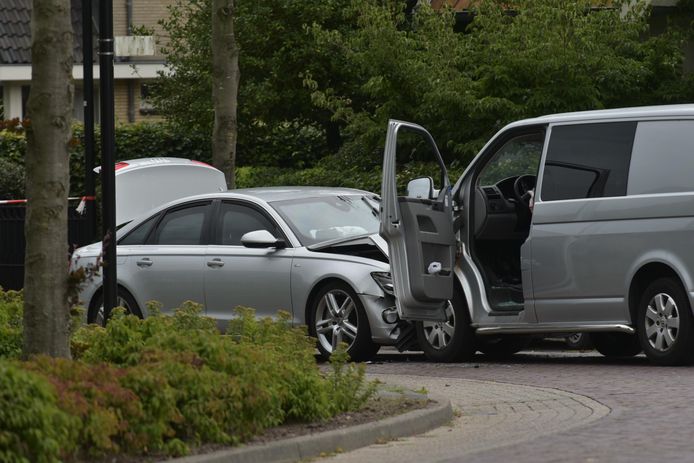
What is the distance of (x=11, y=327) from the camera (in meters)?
11.4

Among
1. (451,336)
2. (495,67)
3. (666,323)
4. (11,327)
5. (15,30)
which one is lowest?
(451,336)

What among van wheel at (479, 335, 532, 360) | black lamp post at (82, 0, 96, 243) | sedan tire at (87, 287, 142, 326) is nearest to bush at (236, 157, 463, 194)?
black lamp post at (82, 0, 96, 243)

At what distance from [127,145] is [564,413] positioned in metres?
24.3

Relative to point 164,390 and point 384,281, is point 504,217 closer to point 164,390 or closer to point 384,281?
point 384,281

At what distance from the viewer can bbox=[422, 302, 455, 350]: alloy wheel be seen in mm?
13969

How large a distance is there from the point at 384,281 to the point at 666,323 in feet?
8.70

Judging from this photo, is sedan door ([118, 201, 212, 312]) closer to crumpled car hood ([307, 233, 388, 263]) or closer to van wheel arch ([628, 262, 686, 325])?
crumpled car hood ([307, 233, 388, 263])

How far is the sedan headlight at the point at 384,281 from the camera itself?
1403 centimetres

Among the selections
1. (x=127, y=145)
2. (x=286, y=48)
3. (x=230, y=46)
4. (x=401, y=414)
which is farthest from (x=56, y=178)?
(x=127, y=145)

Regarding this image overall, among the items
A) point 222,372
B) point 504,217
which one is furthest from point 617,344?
point 222,372

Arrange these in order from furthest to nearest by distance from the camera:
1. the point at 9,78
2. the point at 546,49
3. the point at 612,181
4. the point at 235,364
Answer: the point at 9,78 < the point at 546,49 < the point at 612,181 < the point at 235,364

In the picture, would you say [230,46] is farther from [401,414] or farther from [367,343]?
[401,414]

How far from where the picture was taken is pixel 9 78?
43.4 meters

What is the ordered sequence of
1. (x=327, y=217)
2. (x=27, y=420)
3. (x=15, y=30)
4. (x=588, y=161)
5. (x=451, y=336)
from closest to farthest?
(x=27, y=420)
(x=588, y=161)
(x=451, y=336)
(x=327, y=217)
(x=15, y=30)
